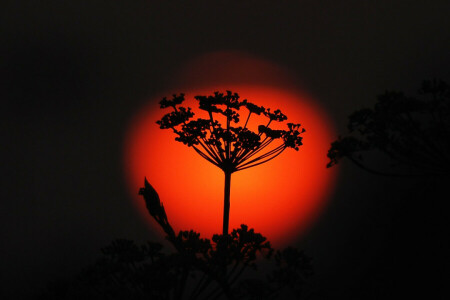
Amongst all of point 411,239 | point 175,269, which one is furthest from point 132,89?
point 411,239

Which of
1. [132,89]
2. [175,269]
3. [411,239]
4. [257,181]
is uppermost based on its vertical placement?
[132,89]

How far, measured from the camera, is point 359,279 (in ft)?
7.36

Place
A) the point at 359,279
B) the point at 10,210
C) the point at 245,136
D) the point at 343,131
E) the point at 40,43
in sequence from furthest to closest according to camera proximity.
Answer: the point at 40,43 < the point at 10,210 < the point at 343,131 < the point at 359,279 < the point at 245,136

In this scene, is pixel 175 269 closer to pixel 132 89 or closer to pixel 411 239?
pixel 411 239

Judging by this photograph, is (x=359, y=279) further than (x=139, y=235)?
No

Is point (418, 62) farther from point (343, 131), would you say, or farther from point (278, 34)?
point (278, 34)

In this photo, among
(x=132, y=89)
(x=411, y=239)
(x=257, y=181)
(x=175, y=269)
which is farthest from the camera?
(x=132, y=89)

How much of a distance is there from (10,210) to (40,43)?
1.04 meters

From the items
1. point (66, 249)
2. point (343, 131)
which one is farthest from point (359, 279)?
point (66, 249)

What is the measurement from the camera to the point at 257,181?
243cm

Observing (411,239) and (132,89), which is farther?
(132,89)

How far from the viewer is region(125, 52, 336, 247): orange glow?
2.40 m

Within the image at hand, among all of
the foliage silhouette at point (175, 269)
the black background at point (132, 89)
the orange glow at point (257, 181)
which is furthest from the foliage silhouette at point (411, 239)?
the foliage silhouette at point (175, 269)

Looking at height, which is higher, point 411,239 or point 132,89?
point 132,89
